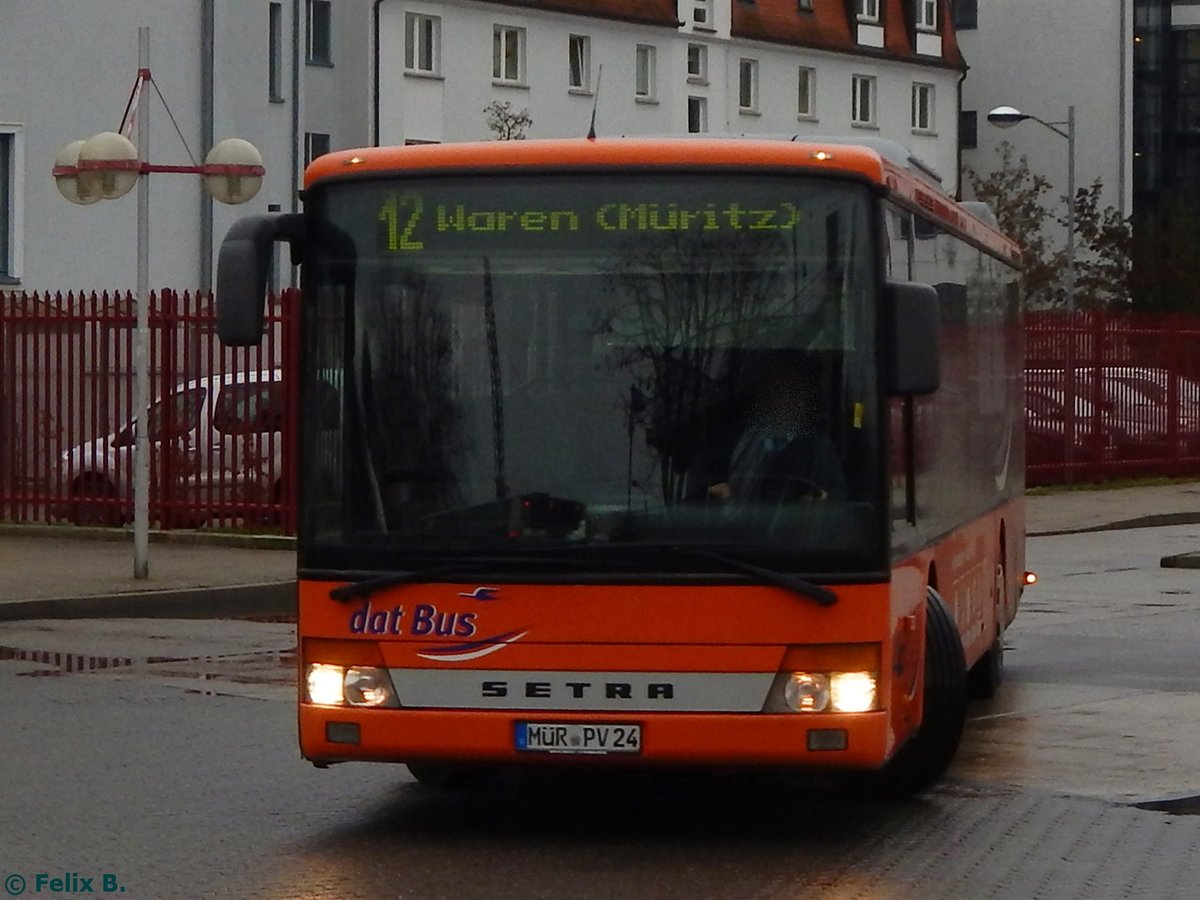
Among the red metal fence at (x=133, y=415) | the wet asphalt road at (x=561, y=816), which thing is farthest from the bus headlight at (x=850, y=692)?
the red metal fence at (x=133, y=415)

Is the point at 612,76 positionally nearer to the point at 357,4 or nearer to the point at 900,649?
the point at 357,4

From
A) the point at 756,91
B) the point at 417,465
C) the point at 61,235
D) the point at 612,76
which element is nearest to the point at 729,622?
the point at 417,465

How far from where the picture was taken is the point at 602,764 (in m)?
9.10

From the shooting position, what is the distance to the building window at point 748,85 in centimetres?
7838

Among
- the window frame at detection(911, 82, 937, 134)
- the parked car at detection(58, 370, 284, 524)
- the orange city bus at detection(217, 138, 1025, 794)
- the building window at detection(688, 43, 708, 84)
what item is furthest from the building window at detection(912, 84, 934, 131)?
the orange city bus at detection(217, 138, 1025, 794)

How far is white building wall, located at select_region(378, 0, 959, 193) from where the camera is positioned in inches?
2589

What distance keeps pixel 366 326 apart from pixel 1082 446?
29.3 metres

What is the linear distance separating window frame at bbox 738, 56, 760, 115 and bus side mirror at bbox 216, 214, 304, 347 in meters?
69.7

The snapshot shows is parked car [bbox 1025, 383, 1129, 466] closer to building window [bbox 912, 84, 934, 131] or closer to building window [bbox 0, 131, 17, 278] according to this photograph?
building window [bbox 0, 131, 17, 278]

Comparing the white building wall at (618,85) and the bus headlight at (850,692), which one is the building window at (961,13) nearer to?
the white building wall at (618,85)

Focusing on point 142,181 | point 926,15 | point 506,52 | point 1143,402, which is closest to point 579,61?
point 506,52

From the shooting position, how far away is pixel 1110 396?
3819 centimetres

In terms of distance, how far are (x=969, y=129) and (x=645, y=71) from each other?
24.4 meters

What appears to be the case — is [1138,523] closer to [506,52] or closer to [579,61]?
[506,52]
